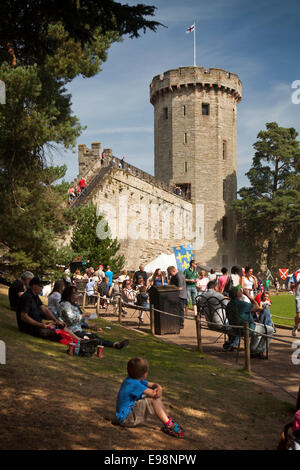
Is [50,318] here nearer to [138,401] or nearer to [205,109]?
[138,401]

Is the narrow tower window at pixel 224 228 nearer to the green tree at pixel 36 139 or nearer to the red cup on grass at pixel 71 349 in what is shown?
the green tree at pixel 36 139

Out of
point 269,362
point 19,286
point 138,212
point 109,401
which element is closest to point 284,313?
point 269,362

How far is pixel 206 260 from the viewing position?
4603 cm

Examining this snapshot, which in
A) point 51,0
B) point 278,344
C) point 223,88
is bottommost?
point 278,344

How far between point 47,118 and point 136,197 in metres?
19.6

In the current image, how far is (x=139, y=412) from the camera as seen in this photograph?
4.68m

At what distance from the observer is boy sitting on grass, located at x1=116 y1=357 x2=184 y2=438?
4633 mm

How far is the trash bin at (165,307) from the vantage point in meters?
11.3

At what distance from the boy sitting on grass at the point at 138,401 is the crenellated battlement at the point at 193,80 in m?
44.3

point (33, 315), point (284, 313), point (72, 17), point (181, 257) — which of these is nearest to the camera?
point (72, 17)

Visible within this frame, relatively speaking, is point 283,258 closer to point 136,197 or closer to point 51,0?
point 136,197

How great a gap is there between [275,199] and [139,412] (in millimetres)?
41165
